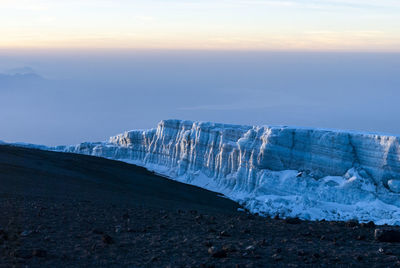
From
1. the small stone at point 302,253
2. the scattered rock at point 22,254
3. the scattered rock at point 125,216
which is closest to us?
the scattered rock at point 22,254

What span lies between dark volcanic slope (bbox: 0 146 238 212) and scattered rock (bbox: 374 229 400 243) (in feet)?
41.4

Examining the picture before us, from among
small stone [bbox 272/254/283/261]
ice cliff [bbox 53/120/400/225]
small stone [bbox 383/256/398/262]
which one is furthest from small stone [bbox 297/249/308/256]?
ice cliff [bbox 53/120/400/225]

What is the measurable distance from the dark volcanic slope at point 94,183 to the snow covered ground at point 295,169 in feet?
8.78

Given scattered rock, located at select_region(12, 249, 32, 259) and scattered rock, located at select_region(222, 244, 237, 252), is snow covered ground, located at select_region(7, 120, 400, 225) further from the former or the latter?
scattered rock, located at select_region(12, 249, 32, 259)

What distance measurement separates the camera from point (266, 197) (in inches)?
1388

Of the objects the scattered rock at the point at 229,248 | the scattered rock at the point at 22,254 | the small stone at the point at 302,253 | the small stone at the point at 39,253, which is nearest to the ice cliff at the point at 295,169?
the small stone at the point at 302,253

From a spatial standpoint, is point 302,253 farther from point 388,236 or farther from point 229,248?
point 388,236

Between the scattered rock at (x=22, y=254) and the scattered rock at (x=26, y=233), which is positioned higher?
the scattered rock at (x=26, y=233)

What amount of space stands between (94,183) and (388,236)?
23575 millimetres

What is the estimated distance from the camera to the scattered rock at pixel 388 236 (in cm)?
1449

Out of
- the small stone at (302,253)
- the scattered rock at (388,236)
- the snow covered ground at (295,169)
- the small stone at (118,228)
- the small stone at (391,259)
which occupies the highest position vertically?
the snow covered ground at (295,169)

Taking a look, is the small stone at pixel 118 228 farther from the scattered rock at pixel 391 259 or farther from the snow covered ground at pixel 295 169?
the snow covered ground at pixel 295 169

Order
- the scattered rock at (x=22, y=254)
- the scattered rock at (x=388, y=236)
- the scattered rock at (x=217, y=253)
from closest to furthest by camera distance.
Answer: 1. the scattered rock at (x=22, y=254)
2. the scattered rock at (x=217, y=253)
3. the scattered rock at (x=388, y=236)

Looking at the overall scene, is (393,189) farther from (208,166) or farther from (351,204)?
(208,166)
